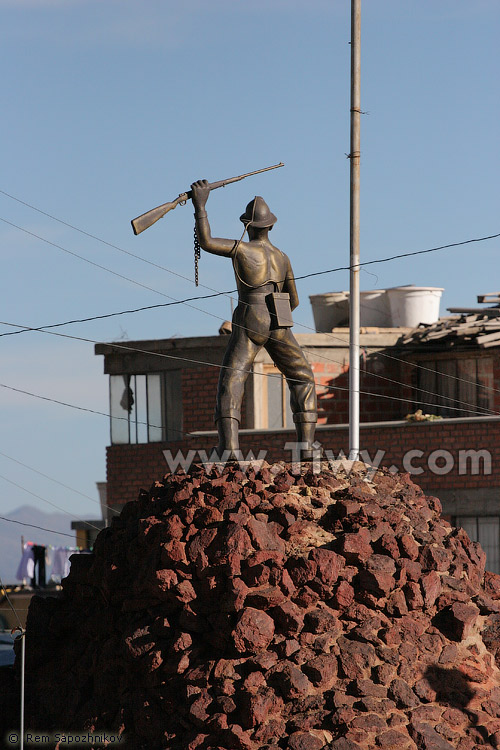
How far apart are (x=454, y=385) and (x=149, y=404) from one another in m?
4.96

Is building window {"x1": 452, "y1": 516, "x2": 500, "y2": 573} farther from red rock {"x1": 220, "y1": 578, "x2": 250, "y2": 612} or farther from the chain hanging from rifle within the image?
red rock {"x1": 220, "y1": 578, "x2": 250, "y2": 612}

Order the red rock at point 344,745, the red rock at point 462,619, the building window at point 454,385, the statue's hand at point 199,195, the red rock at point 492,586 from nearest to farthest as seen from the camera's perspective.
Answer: the red rock at point 344,745
the red rock at point 462,619
the red rock at point 492,586
the statue's hand at point 199,195
the building window at point 454,385

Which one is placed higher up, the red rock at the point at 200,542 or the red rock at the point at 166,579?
the red rock at the point at 200,542

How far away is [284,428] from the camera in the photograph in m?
17.1

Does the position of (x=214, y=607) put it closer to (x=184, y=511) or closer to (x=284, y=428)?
(x=184, y=511)

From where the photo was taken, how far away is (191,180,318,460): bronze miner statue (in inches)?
344

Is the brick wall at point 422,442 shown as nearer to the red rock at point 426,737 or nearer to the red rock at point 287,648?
the red rock at point 287,648

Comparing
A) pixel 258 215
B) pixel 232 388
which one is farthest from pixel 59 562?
pixel 258 215

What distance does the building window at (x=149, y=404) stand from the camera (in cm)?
1844

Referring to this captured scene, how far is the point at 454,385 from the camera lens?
17953 mm

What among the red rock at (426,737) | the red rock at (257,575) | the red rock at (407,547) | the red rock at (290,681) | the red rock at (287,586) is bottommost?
the red rock at (426,737)

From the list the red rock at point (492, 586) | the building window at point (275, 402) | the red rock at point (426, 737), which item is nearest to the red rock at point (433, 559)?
the red rock at point (492, 586)

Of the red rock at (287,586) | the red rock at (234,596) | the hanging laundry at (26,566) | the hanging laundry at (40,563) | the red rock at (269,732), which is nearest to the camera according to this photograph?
the red rock at (269,732)

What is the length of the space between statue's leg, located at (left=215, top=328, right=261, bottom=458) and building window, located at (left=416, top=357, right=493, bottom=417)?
8.85 meters
